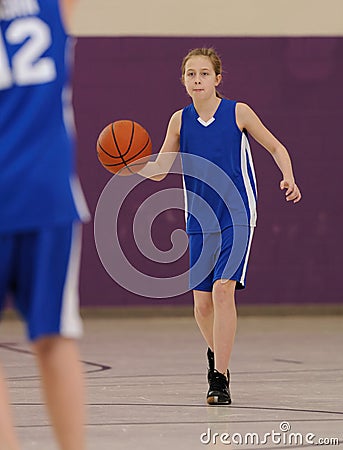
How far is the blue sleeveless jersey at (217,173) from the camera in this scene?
5.20m

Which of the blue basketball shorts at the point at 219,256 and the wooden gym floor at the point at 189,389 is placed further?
the blue basketball shorts at the point at 219,256

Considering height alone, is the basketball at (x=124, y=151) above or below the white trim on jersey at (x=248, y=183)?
above

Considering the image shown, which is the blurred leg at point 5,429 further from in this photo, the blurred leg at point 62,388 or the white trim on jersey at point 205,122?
the white trim on jersey at point 205,122

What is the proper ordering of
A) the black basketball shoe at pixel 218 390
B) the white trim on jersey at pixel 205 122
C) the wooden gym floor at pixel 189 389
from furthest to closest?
the white trim on jersey at pixel 205 122
the black basketball shoe at pixel 218 390
the wooden gym floor at pixel 189 389

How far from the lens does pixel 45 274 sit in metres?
2.49

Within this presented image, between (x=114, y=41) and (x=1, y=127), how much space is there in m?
7.14

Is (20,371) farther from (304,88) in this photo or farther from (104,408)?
(304,88)

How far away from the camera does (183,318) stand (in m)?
9.68

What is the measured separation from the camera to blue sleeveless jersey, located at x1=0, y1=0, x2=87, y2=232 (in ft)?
8.19
